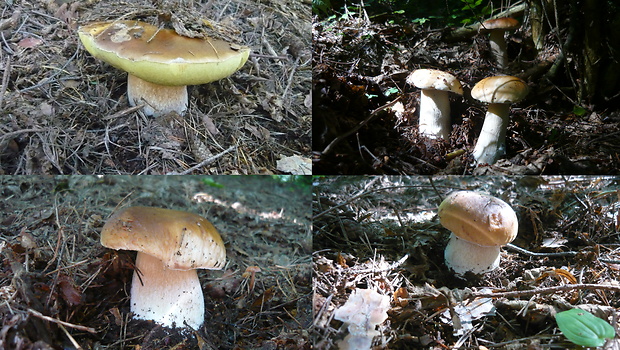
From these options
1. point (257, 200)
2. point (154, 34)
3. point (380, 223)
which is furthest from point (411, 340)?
point (257, 200)

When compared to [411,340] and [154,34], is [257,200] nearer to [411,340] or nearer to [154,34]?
[154,34]

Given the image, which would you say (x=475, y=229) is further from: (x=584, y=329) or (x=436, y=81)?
(x=436, y=81)

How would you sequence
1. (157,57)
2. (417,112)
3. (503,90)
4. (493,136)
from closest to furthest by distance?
(157,57) < (503,90) < (493,136) < (417,112)

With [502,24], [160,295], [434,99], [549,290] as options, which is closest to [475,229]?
[549,290]

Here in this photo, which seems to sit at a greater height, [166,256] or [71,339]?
[166,256]

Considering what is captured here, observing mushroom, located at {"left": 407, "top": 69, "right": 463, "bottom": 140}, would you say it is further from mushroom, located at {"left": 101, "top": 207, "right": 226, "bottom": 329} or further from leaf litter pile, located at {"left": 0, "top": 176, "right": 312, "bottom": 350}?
mushroom, located at {"left": 101, "top": 207, "right": 226, "bottom": 329}

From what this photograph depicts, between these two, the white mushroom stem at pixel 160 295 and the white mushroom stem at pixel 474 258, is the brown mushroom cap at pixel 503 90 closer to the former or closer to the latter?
the white mushroom stem at pixel 474 258
